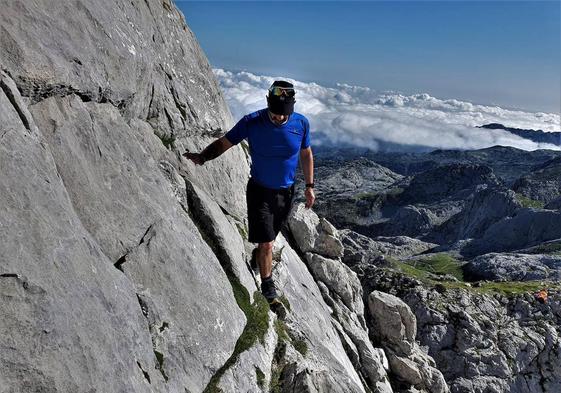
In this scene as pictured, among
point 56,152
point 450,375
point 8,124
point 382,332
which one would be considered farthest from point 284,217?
point 450,375

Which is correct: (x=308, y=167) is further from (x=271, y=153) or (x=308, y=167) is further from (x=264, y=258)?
(x=264, y=258)

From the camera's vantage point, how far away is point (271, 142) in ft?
54.0

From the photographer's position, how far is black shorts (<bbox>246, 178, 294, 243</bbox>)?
17078 millimetres

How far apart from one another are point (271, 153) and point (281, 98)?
1925mm

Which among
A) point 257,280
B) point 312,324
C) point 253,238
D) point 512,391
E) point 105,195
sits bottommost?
point 512,391

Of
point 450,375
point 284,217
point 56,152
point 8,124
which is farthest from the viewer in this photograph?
point 450,375

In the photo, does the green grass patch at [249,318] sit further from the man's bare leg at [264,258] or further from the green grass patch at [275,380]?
the green grass patch at [275,380]

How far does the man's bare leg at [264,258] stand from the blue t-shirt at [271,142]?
8.36 feet

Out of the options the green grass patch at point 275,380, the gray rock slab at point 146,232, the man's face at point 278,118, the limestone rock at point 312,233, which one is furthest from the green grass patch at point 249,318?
the limestone rock at point 312,233

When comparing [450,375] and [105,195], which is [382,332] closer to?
[105,195]

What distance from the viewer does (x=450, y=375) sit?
2785 inches

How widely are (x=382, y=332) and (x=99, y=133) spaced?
2711 cm

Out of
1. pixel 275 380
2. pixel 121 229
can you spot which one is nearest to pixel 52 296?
pixel 121 229

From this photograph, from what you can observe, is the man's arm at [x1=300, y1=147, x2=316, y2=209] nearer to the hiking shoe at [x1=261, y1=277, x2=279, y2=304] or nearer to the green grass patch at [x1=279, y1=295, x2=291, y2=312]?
the hiking shoe at [x1=261, y1=277, x2=279, y2=304]
